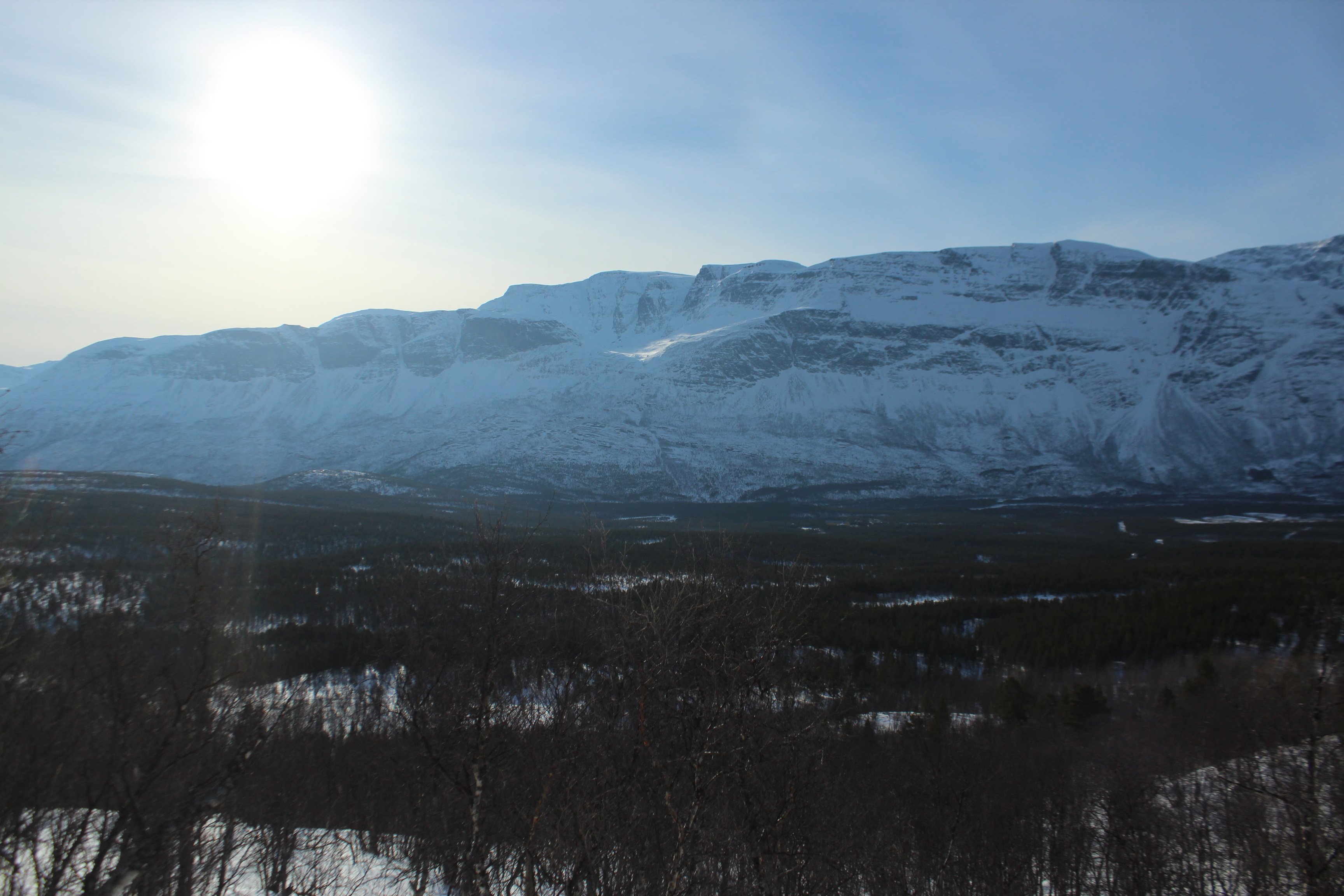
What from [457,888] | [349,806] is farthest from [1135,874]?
[349,806]

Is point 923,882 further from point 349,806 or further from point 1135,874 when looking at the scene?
point 349,806

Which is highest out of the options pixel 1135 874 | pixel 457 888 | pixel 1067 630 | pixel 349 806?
pixel 457 888

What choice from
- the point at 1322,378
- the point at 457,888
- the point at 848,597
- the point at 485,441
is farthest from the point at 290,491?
the point at 1322,378

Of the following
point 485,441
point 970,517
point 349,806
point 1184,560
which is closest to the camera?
point 349,806

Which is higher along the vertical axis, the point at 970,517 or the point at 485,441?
the point at 485,441

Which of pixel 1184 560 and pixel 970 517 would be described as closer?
pixel 1184 560

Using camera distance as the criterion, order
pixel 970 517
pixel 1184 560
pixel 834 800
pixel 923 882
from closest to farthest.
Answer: pixel 834 800
pixel 923 882
pixel 1184 560
pixel 970 517

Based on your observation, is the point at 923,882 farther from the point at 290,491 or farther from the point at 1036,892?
the point at 290,491
